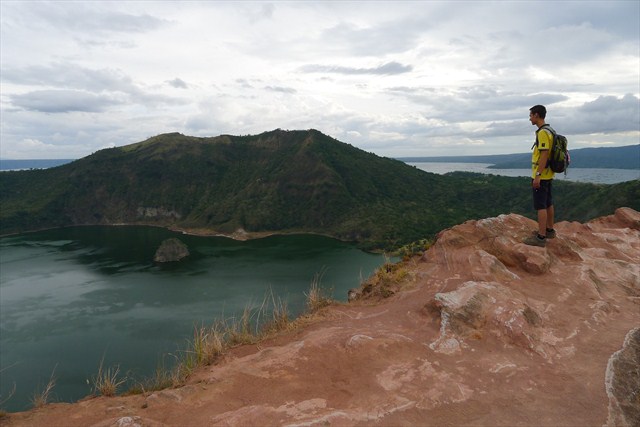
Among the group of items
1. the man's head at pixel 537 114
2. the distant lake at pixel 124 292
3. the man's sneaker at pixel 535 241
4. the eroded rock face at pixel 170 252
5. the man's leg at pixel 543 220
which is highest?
the man's head at pixel 537 114

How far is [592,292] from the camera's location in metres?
6.95

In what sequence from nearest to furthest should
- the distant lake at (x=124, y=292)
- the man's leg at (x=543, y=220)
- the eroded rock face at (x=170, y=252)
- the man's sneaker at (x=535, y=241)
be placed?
the man's leg at (x=543, y=220) < the man's sneaker at (x=535, y=241) < the distant lake at (x=124, y=292) < the eroded rock face at (x=170, y=252)

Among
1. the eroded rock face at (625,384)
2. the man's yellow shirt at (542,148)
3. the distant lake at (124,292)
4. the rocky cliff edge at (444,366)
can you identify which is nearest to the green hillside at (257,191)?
the distant lake at (124,292)

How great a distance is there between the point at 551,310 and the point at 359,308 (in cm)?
324

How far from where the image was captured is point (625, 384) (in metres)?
4.21

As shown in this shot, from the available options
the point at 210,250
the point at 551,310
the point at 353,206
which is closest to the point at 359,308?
the point at 551,310

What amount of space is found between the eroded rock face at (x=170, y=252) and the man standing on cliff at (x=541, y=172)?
267ft

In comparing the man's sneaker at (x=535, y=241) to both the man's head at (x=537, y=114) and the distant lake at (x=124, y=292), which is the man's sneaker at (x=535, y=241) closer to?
the man's head at (x=537, y=114)

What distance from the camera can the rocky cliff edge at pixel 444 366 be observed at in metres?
4.05

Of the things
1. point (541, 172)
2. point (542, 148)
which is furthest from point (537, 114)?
point (541, 172)

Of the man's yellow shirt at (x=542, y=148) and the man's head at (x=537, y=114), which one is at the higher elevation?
the man's head at (x=537, y=114)

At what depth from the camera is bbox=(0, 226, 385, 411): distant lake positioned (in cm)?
3844

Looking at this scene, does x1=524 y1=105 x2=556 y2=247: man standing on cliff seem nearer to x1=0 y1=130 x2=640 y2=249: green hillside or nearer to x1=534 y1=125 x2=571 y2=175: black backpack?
x1=534 y1=125 x2=571 y2=175: black backpack

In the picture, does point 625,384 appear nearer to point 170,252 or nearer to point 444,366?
point 444,366
